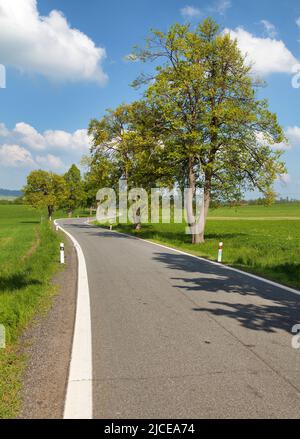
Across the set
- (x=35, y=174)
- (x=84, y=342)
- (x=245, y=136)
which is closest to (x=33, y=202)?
(x=35, y=174)

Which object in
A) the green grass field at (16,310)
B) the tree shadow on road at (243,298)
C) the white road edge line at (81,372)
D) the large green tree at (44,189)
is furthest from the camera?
the large green tree at (44,189)

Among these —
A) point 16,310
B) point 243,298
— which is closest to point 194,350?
point 243,298

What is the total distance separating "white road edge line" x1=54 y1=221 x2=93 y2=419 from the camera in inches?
142

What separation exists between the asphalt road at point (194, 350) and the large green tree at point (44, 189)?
5926 centimetres

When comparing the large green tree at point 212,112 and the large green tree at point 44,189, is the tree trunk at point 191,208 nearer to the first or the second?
the large green tree at point 212,112

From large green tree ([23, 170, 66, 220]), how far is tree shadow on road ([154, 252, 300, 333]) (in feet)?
189

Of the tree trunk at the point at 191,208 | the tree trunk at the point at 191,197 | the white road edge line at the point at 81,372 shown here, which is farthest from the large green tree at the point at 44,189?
the white road edge line at the point at 81,372

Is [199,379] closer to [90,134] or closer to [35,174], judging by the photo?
[90,134]

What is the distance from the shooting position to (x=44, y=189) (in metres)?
68.5

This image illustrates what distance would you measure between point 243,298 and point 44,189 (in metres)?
64.9

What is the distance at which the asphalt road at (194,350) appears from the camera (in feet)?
12.1

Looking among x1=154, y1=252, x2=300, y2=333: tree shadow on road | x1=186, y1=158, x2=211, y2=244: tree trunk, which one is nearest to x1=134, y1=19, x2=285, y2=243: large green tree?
x1=186, y1=158, x2=211, y2=244: tree trunk

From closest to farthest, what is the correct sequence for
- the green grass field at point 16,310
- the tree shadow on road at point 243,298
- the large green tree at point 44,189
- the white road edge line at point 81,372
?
the white road edge line at point 81,372 → the green grass field at point 16,310 → the tree shadow on road at point 243,298 → the large green tree at point 44,189
